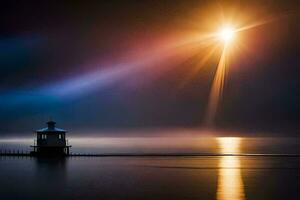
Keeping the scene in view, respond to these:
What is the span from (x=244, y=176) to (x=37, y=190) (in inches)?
1157

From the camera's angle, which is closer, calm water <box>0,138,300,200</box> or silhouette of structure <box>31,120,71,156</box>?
calm water <box>0,138,300,200</box>

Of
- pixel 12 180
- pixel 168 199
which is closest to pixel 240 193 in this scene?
pixel 168 199

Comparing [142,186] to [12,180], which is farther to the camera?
[12,180]

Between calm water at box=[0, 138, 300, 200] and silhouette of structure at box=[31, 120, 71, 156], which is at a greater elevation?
silhouette of structure at box=[31, 120, 71, 156]

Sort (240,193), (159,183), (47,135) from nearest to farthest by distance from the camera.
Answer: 1. (240,193)
2. (159,183)
3. (47,135)

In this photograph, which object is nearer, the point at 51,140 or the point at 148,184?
the point at 148,184

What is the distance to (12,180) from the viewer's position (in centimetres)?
6003

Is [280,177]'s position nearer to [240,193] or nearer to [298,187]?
[298,187]

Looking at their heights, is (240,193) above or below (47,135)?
below

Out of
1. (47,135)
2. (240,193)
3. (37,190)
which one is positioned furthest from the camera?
(47,135)

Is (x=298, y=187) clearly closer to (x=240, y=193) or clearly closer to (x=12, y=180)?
(x=240, y=193)

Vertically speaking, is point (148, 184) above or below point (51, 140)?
below

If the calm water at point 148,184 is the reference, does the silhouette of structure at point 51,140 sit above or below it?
above

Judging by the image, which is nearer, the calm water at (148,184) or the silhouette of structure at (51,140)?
the calm water at (148,184)
